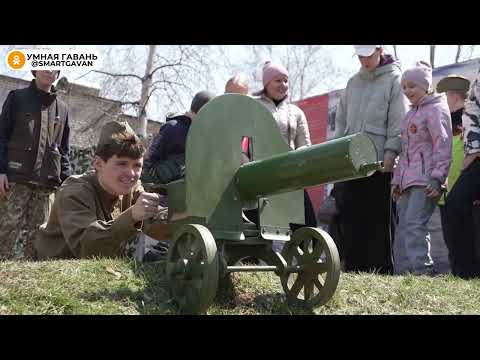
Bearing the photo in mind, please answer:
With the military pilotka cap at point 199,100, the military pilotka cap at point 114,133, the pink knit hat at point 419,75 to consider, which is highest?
the pink knit hat at point 419,75

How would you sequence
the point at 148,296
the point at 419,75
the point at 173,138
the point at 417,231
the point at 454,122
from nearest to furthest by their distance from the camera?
the point at 148,296 → the point at 417,231 → the point at 419,75 → the point at 173,138 → the point at 454,122

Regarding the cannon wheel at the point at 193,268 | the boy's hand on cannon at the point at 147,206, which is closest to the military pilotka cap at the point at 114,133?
the boy's hand on cannon at the point at 147,206

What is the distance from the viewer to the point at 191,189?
9.51 feet

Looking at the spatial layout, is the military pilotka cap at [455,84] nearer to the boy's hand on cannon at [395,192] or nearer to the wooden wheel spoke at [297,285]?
the boy's hand on cannon at [395,192]

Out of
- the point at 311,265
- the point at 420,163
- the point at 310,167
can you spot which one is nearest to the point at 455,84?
the point at 420,163

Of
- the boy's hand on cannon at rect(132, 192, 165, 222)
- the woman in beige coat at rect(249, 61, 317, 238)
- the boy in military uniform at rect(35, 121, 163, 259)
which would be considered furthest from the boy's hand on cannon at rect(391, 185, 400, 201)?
the boy's hand on cannon at rect(132, 192, 165, 222)

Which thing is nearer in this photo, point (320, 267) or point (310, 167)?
point (310, 167)

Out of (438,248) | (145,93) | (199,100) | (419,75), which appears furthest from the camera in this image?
(145,93)

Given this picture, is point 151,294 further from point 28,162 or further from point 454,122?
point 454,122

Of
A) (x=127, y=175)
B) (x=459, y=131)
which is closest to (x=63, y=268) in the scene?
(x=127, y=175)

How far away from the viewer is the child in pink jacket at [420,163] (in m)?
4.88

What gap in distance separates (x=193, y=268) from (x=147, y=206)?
0.66 meters

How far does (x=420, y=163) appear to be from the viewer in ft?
16.4

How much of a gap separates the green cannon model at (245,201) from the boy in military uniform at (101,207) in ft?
2.00
